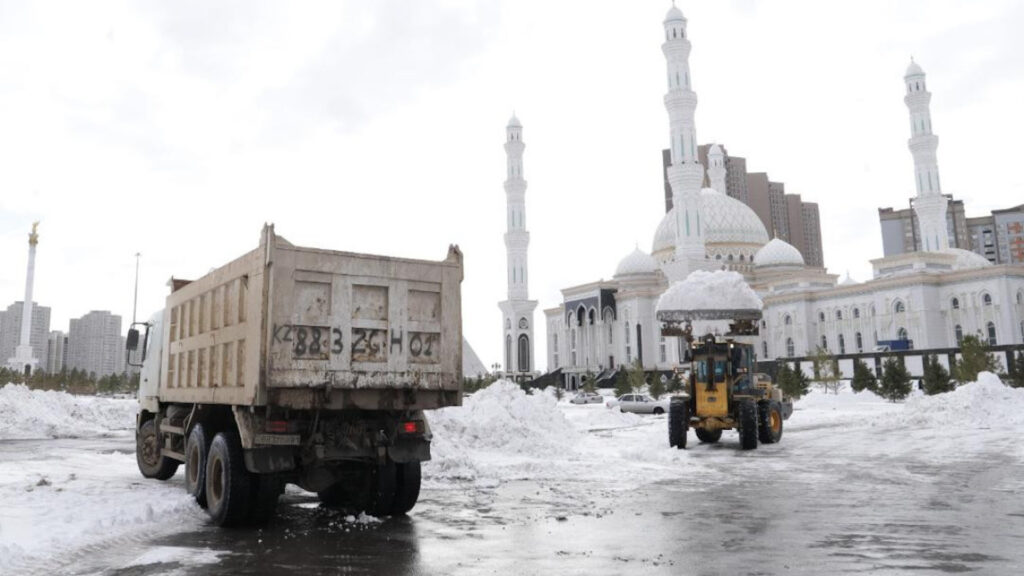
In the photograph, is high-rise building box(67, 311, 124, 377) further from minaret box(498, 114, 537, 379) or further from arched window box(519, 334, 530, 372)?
arched window box(519, 334, 530, 372)

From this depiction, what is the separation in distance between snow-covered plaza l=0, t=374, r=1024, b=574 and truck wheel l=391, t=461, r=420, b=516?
21 centimetres

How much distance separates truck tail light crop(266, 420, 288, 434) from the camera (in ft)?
25.1

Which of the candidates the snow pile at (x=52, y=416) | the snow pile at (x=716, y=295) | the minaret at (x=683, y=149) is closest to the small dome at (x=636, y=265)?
the minaret at (x=683, y=149)

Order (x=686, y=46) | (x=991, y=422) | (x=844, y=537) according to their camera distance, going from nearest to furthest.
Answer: (x=844, y=537)
(x=991, y=422)
(x=686, y=46)

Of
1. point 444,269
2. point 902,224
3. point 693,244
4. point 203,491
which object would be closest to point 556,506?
point 444,269

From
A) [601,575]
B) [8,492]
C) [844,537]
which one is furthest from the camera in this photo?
[8,492]

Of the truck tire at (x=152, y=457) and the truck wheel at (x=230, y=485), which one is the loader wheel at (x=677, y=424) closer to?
the truck tire at (x=152, y=457)

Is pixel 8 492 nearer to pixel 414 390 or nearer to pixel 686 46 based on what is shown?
pixel 414 390

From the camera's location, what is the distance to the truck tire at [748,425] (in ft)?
55.5

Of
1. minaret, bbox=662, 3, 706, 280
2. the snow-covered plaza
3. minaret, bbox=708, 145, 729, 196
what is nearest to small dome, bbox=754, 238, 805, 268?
minaret, bbox=708, 145, 729, 196

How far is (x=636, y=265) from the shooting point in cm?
8381

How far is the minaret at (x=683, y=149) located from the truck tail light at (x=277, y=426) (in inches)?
2049

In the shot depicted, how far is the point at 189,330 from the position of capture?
9.66 meters

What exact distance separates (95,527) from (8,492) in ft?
8.90
